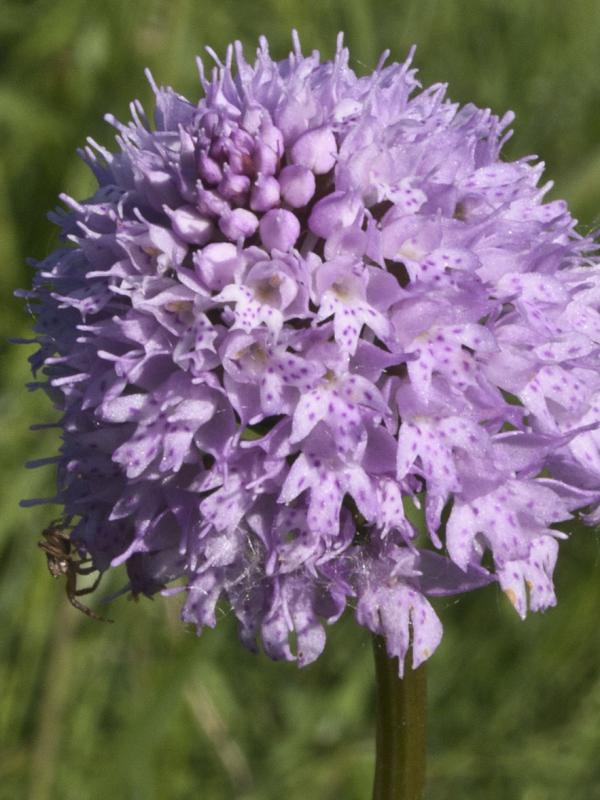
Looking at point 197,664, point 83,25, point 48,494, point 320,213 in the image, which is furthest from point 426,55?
point 320,213

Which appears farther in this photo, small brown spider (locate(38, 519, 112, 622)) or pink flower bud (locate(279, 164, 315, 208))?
small brown spider (locate(38, 519, 112, 622))

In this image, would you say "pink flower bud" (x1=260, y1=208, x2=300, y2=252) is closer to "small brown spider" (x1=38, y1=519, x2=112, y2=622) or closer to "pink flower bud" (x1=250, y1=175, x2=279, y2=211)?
"pink flower bud" (x1=250, y1=175, x2=279, y2=211)

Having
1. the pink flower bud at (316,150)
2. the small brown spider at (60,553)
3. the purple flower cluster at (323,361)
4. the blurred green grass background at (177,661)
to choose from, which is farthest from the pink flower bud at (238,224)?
the blurred green grass background at (177,661)

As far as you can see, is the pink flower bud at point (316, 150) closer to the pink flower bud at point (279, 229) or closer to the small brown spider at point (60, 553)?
the pink flower bud at point (279, 229)

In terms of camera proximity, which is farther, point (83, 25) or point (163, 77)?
point (83, 25)

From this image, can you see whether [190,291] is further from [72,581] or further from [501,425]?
[72,581]

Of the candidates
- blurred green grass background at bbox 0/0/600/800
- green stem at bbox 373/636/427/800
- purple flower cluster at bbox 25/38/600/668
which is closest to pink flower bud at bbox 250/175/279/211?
purple flower cluster at bbox 25/38/600/668
